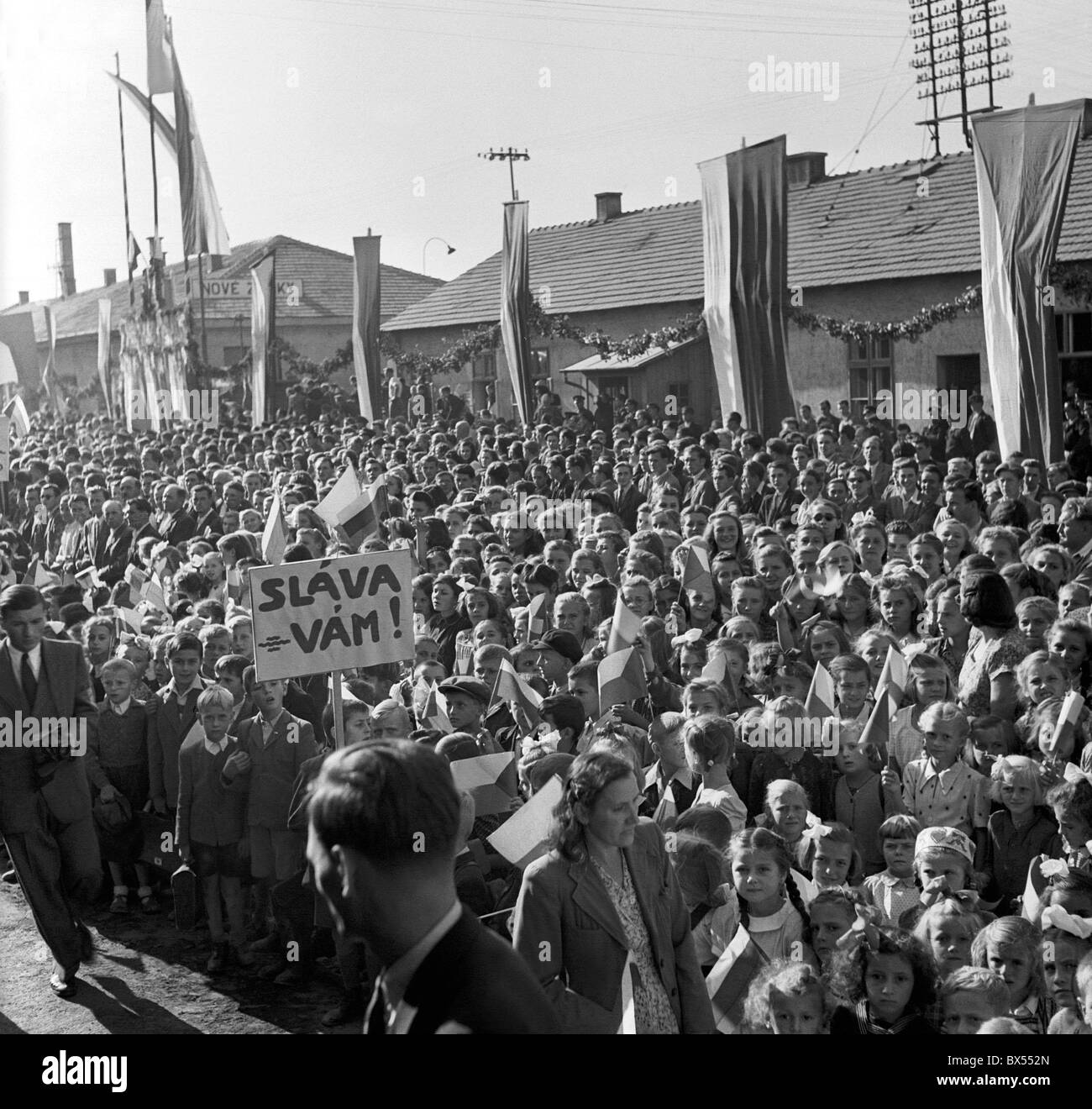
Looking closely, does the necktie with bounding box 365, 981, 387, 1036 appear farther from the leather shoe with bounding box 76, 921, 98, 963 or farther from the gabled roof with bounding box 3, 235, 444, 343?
the gabled roof with bounding box 3, 235, 444, 343

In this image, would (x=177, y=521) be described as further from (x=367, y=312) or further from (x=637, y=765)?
(x=367, y=312)

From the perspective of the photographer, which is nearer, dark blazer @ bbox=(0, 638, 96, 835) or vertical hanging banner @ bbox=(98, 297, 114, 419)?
dark blazer @ bbox=(0, 638, 96, 835)

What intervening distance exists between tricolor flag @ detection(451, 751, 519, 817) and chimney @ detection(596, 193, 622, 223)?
105ft

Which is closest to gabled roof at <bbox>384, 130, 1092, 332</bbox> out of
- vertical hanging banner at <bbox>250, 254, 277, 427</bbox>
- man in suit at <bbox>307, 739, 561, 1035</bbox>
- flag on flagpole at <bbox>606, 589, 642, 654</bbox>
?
vertical hanging banner at <bbox>250, 254, 277, 427</bbox>

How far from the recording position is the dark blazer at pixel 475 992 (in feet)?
7.51

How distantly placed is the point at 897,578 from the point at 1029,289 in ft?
18.5

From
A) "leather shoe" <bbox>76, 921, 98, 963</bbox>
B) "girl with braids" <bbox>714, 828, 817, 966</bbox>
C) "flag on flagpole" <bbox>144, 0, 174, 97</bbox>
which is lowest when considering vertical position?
"leather shoe" <bbox>76, 921, 98, 963</bbox>

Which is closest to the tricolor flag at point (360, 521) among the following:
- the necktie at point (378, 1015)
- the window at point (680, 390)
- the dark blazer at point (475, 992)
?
the necktie at point (378, 1015)

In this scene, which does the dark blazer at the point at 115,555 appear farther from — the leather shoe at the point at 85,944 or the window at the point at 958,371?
the window at the point at 958,371

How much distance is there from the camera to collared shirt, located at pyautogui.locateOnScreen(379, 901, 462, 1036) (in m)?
2.37

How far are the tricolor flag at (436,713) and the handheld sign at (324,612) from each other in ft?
1.22

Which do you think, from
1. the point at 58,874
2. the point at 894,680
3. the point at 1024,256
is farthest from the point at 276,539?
the point at 1024,256

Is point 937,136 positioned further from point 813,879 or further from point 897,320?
point 813,879

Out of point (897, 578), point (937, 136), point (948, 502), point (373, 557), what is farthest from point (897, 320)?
point (373, 557)
